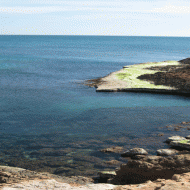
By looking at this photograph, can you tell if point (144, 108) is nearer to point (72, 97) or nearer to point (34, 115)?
point (72, 97)

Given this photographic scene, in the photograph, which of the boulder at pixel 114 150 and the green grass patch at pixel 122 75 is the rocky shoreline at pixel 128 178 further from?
the green grass patch at pixel 122 75

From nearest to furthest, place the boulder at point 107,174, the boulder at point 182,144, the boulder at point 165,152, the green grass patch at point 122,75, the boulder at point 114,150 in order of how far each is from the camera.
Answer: the boulder at point 107,174 → the boulder at point 165,152 → the boulder at point 114,150 → the boulder at point 182,144 → the green grass patch at point 122,75

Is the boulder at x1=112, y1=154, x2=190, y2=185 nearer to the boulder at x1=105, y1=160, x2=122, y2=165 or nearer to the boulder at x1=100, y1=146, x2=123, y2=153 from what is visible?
the boulder at x1=105, y1=160, x2=122, y2=165

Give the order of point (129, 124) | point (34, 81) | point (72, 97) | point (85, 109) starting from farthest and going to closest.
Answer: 1. point (34, 81)
2. point (72, 97)
3. point (85, 109)
4. point (129, 124)

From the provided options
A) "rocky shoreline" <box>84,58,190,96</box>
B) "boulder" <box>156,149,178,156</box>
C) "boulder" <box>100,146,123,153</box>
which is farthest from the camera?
"rocky shoreline" <box>84,58,190,96</box>

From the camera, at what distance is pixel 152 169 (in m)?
18.2

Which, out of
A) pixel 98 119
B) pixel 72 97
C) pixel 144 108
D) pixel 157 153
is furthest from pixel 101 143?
pixel 72 97

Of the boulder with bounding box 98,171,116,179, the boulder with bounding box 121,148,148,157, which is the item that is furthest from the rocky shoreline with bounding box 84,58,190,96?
the boulder with bounding box 98,171,116,179

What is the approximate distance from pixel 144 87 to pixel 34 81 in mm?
23954

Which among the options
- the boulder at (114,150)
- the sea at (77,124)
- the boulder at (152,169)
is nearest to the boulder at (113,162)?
the sea at (77,124)

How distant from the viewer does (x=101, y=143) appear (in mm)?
27641

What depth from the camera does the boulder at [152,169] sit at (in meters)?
18.0

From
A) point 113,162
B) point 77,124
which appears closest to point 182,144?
point 113,162

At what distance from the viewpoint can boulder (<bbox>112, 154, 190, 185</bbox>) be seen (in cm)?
1795
